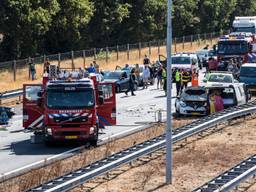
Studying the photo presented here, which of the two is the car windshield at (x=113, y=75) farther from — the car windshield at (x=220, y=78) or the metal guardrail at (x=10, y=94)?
the car windshield at (x=220, y=78)

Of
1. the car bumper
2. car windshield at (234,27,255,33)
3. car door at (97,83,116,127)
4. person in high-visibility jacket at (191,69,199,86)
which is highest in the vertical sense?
car windshield at (234,27,255,33)

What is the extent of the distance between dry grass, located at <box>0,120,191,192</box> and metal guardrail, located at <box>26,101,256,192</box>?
4.72ft

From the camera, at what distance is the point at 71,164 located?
76.5ft

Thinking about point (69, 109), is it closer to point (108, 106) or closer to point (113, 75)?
point (108, 106)

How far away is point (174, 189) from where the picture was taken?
19.4 meters

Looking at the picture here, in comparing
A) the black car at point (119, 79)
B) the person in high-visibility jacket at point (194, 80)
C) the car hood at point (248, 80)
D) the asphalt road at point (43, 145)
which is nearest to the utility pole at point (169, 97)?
the asphalt road at point (43, 145)

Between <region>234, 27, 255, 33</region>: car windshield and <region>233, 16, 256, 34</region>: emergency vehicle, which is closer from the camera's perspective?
<region>234, 27, 255, 33</region>: car windshield

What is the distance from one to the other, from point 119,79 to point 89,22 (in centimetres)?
2186

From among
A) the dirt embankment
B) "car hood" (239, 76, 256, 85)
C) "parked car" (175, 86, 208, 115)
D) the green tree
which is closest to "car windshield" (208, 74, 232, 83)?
"car hood" (239, 76, 256, 85)

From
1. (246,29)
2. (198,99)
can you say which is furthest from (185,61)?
(198,99)

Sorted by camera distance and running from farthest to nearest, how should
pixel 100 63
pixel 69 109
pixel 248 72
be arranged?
pixel 100 63 < pixel 248 72 < pixel 69 109

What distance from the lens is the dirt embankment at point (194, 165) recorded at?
19.8 m

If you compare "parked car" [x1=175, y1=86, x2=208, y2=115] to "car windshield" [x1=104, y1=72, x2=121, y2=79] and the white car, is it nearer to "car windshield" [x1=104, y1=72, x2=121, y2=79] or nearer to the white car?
"car windshield" [x1=104, y1=72, x2=121, y2=79]

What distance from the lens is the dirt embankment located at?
781 inches
